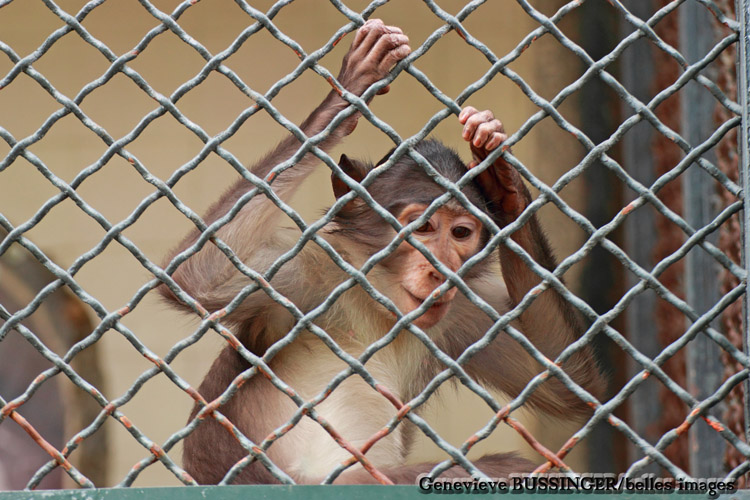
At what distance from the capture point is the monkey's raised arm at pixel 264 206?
2.13 m

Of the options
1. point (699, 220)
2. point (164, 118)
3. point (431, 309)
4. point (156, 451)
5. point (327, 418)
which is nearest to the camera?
point (156, 451)

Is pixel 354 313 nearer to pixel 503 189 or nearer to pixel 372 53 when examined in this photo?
pixel 503 189

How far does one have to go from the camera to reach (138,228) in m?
4.47

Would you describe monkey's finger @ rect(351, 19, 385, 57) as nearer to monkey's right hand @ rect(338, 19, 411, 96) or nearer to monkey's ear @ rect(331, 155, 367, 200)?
monkey's right hand @ rect(338, 19, 411, 96)

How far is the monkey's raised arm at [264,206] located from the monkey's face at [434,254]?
1.31 ft

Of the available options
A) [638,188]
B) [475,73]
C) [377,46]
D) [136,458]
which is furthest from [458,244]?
[136,458]

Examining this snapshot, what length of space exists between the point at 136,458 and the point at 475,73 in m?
2.53

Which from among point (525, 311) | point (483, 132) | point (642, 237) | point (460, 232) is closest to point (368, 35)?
point (483, 132)

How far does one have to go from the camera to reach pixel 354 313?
287 centimetres

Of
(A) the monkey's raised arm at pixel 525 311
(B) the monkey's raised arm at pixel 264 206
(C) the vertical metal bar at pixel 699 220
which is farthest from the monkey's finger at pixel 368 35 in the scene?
(C) the vertical metal bar at pixel 699 220

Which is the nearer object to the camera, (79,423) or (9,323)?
(9,323)

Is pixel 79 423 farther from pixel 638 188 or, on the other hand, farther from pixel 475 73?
pixel 638 188

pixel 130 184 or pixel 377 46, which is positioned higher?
pixel 377 46

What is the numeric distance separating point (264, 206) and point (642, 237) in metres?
2.65
